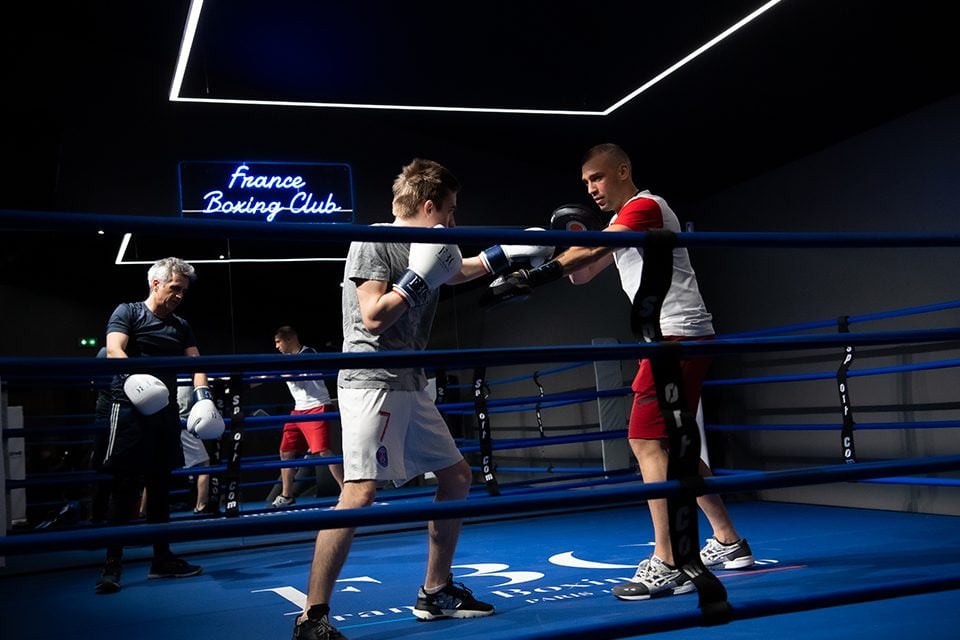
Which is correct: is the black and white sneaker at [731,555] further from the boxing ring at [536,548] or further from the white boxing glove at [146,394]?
the white boxing glove at [146,394]

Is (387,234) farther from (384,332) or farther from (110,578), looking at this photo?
(110,578)

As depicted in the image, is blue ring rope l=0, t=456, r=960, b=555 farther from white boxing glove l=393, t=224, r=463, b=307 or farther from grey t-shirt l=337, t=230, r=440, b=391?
grey t-shirt l=337, t=230, r=440, b=391

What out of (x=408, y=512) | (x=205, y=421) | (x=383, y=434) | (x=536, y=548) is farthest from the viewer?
(x=536, y=548)

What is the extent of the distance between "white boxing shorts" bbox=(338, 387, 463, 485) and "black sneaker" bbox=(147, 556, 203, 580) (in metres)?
1.96

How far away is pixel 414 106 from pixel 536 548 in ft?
9.26

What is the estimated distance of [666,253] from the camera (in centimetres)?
168

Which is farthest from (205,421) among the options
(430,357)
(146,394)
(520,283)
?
(430,357)

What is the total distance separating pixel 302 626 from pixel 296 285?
331 cm

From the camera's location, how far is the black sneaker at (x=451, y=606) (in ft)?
8.33

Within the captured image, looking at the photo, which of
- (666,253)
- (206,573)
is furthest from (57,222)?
(206,573)

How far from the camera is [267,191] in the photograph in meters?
5.55

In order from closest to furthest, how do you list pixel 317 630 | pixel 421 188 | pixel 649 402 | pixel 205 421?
pixel 317 630 → pixel 421 188 → pixel 649 402 → pixel 205 421

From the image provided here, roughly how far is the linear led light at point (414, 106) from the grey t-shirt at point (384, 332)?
254cm

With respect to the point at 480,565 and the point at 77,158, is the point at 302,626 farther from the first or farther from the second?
the point at 77,158
